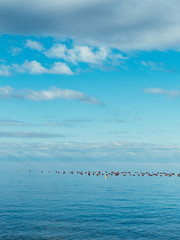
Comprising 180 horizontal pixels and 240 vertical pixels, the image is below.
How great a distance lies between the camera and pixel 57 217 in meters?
47.8

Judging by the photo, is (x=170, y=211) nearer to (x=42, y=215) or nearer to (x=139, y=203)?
(x=139, y=203)

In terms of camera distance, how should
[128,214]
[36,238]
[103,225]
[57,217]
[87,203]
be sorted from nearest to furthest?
[36,238], [103,225], [57,217], [128,214], [87,203]

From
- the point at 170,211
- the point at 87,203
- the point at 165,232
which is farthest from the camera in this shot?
the point at 87,203

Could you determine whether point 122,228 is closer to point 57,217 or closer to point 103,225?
point 103,225

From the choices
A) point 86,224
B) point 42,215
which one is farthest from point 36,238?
point 42,215

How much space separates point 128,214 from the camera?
50938mm

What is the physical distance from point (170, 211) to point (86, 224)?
21439 millimetres

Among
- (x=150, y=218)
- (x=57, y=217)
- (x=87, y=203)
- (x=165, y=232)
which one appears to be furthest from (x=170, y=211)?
(x=57, y=217)

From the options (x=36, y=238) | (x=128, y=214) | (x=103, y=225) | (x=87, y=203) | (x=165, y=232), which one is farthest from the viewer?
(x=87, y=203)

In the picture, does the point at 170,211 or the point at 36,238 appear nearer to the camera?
the point at 36,238

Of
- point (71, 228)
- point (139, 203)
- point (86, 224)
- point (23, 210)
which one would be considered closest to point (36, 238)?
point (71, 228)

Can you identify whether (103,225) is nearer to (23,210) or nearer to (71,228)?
(71,228)

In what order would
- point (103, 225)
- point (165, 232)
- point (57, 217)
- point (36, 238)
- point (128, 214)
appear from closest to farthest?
1. point (36, 238)
2. point (165, 232)
3. point (103, 225)
4. point (57, 217)
5. point (128, 214)

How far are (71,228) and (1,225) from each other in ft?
38.4
